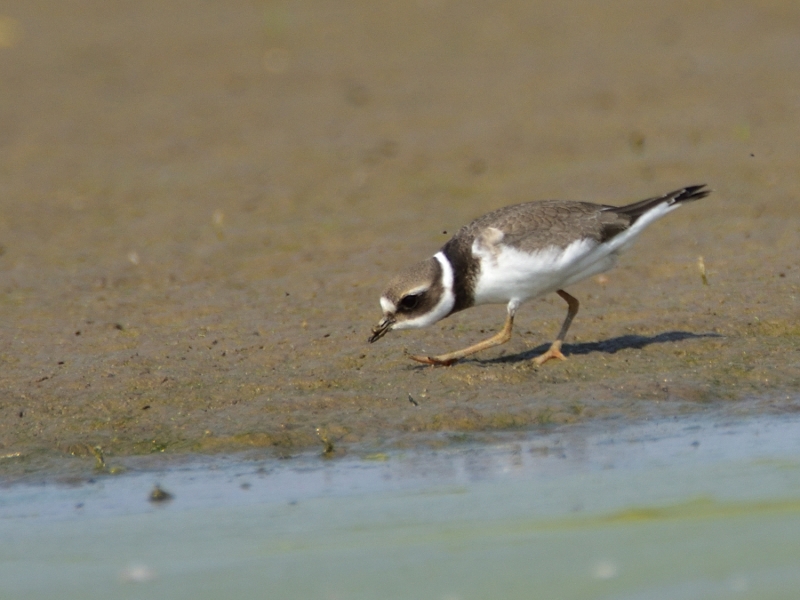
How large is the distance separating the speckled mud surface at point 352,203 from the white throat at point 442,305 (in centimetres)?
28

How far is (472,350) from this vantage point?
317 inches

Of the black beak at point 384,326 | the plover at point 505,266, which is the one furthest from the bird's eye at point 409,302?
the black beak at point 384,326

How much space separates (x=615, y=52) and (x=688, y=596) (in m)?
13.2

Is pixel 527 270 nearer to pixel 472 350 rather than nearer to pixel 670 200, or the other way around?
pixel 472 350

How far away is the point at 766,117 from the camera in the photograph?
13617 mm

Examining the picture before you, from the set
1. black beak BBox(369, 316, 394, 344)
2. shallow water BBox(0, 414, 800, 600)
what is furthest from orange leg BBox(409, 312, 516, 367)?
shallow water BBox(0, 414, 800, 600)

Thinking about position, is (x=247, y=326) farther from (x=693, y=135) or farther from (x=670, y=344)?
(x=693, y=135)

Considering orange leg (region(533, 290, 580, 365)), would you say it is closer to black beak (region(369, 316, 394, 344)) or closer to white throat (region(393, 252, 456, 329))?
white throat (region(393, 252, 456, 329))

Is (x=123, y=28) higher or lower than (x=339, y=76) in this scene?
higher

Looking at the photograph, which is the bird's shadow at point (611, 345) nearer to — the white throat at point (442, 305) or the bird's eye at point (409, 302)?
the white throat at point (442, 305)

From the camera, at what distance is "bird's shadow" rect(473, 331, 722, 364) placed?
816cm

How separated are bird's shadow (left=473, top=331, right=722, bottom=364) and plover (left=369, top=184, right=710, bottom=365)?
0.15 meters

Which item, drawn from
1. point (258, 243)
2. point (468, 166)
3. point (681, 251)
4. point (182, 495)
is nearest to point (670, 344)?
point (681, 251)

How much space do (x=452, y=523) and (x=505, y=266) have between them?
8.39ft
